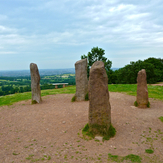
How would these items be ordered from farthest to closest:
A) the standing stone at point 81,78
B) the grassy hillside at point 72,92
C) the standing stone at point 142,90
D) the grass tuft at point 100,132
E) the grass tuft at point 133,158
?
the grassy hillside at point 72,92
the standing stone at point 81,78
the standing stone at point 142,90
the grass tuft at point 100,132
the grass tuft at point 133,158

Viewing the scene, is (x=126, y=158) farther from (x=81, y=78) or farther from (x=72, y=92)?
(x=72, y=92)

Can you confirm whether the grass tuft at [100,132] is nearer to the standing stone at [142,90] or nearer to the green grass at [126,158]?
the green grass at [126,158]

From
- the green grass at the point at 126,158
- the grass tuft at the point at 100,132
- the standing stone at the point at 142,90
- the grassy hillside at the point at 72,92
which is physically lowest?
the green grass at the point at 126,158

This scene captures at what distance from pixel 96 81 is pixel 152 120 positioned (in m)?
4.62

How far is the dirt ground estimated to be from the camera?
6.03 m

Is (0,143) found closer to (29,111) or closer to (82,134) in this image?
(82,134)

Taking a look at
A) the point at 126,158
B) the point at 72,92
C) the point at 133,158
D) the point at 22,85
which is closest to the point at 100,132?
Result: the point at 126,158

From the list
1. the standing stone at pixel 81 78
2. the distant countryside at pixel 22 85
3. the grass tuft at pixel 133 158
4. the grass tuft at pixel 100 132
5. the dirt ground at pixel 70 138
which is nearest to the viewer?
the grass tuft at pixel 133 158

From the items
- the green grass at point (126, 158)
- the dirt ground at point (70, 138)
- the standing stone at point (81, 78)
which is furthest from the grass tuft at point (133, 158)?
the standing stone at point (81, 78)

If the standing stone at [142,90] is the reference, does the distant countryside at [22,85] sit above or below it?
below

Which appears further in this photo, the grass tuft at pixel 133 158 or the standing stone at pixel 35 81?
the standing stone at pixel 35 81

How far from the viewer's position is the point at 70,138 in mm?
7512

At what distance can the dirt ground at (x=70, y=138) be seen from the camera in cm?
603

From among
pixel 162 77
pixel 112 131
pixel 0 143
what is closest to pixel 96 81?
pixel 112 131
